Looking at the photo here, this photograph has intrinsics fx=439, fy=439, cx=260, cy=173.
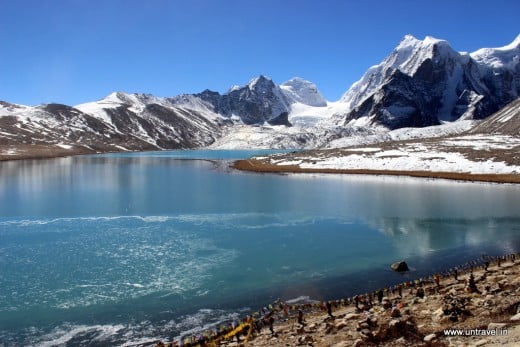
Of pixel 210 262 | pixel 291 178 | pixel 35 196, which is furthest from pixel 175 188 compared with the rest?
pixel 210 262

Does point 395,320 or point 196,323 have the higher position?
point 395,320

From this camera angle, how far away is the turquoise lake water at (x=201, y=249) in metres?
23.5

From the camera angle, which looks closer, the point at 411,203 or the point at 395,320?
the point at 395,320

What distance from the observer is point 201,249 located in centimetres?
3588

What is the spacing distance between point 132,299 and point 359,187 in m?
57.9

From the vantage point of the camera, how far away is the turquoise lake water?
2345cm

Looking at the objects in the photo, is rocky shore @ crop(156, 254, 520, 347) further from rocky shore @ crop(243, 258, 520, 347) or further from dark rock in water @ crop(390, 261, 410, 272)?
dark rock in water @ crop(390, 261, 410, 272)

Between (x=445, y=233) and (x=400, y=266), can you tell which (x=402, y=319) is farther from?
(x=445, y=233)

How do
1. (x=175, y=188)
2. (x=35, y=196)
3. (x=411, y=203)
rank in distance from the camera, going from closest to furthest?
(x=411, y=203), (x=35, y=196), (x=175, y=188)

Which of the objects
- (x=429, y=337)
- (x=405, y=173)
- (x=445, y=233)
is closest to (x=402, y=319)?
(x=429, y=337)

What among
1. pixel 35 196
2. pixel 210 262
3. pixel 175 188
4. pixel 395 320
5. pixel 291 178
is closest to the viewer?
pixel 395 320

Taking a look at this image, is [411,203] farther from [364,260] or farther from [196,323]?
[196,323]

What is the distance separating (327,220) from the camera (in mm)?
47812

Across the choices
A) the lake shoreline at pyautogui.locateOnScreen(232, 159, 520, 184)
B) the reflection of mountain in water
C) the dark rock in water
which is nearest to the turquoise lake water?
the reflection of mountain in water
